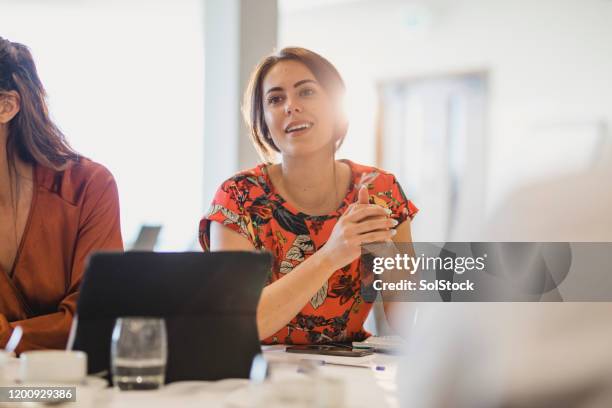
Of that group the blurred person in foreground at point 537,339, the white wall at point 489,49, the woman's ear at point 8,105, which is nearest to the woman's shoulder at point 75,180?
the woman's ear at point 8,105

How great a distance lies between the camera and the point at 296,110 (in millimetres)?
2109

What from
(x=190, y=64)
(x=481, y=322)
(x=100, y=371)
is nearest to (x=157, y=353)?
(x=100, y=371)

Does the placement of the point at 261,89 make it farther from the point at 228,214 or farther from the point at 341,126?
the point at 228,214

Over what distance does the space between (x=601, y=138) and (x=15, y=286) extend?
1.55m

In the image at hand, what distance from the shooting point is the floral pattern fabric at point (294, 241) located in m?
2.00

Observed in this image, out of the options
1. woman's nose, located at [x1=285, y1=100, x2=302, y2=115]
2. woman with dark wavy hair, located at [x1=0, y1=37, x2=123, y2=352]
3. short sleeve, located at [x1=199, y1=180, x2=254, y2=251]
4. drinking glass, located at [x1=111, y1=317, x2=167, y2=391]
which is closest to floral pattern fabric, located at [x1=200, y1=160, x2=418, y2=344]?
short sleeve, located at [x1=199, y1=180, x2=254, y2=251]

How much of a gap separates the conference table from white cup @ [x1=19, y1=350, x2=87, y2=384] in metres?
0.02

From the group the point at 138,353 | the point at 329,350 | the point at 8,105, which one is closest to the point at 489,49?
the point at 8,105

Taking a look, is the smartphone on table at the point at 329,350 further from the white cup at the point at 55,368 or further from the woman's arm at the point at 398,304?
the white cup at the point at 55,368

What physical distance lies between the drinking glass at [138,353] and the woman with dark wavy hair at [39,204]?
0.67 metres

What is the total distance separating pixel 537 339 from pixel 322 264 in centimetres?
121

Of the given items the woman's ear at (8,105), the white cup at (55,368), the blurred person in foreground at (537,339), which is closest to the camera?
the blurred person in foreground at (537,339)

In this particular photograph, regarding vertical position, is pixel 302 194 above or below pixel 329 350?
above

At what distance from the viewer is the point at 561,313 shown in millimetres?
575
